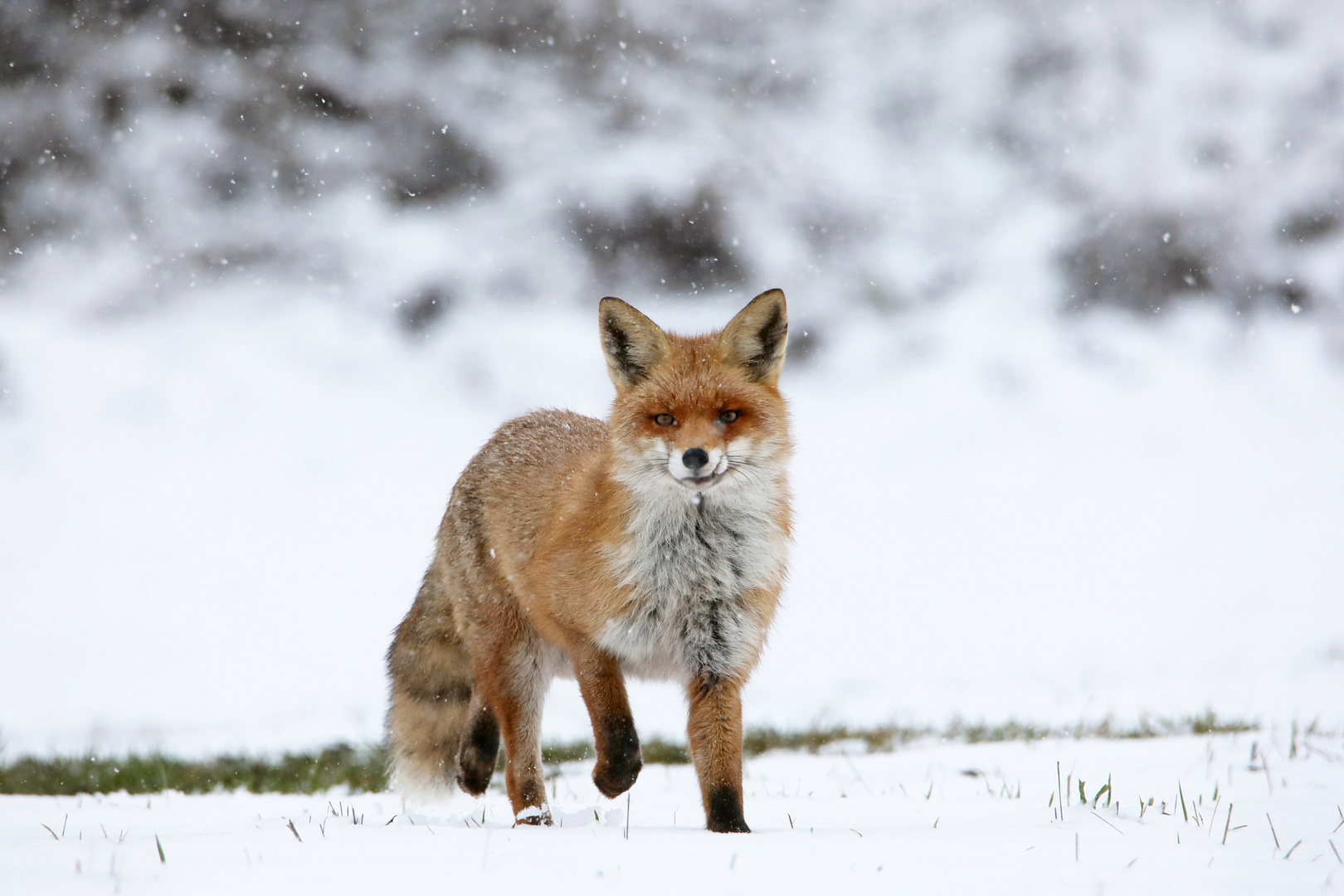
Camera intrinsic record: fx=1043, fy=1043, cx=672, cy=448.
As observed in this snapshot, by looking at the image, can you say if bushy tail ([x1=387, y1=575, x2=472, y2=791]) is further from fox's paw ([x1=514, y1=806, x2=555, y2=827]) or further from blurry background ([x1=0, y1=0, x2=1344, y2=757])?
blurry background ([x1=0, y1=0, x2=1344, y2=757])

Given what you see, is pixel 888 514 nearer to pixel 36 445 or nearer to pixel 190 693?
pixel 190 693

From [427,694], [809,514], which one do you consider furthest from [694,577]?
[809,514]

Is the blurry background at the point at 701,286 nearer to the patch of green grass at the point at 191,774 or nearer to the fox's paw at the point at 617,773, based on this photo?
the patch of green grass at the point at 191,774

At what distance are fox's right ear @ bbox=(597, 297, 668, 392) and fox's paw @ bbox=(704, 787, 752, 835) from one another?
149 centimetres

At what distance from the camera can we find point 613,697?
3527 mm

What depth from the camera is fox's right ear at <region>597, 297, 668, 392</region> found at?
383 cm

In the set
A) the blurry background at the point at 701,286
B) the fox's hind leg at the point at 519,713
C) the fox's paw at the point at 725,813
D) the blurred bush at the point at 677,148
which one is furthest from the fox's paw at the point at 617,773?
the blurred bush at the point at 677,148

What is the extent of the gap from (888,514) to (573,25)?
12706 mm

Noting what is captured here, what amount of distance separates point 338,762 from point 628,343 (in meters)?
3.64

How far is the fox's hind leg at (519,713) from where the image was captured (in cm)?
411

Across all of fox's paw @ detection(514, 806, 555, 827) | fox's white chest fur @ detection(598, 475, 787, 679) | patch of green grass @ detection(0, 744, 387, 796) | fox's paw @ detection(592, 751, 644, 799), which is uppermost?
fox's white chest fur @ detection(598, 475, 787, 679)

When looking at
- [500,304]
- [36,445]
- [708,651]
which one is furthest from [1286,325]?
[36,445]

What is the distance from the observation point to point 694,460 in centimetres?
328

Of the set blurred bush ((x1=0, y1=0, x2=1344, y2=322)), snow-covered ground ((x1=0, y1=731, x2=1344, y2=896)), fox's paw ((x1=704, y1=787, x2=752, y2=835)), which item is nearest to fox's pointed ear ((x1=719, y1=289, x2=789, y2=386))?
fox's paw ((x1=704, y1=787, x2=752, y2=835))
